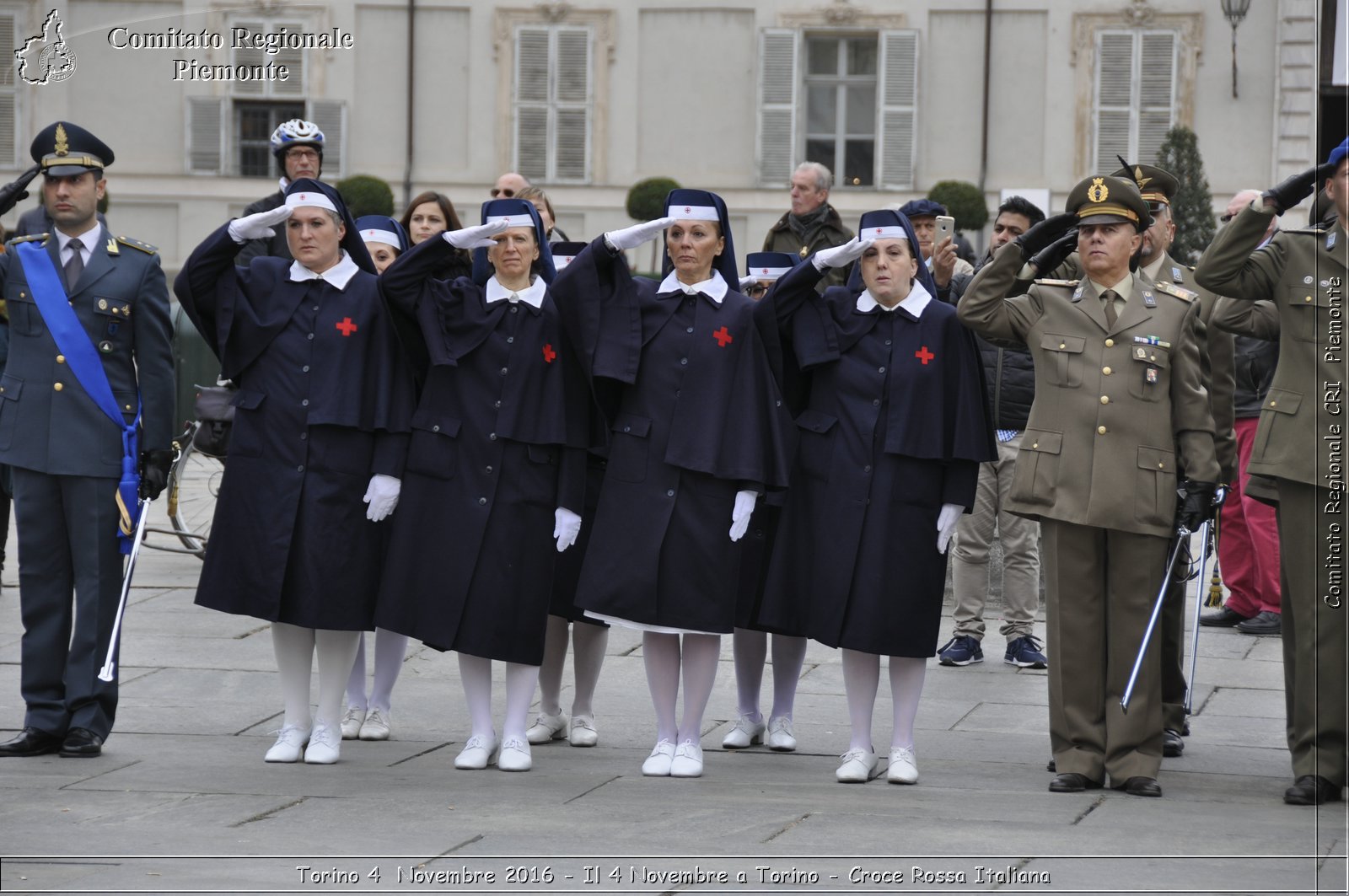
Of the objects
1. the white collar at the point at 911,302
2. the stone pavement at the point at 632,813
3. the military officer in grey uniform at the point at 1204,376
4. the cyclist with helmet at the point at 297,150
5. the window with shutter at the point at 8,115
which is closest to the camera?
the stone pavement at the point at 632,813

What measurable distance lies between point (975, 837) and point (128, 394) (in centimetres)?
328

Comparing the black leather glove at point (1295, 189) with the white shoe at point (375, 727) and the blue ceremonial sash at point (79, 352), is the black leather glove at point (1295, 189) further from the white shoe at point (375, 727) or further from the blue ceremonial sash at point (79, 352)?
the blue ceremonial sash at point (79, 352)

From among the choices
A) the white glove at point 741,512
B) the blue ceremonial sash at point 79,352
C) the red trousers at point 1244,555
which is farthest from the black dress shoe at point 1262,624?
the blue ceremonial sash at point 79,352

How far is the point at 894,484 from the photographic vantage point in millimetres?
6285

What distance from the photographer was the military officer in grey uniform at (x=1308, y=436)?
595 centimetres

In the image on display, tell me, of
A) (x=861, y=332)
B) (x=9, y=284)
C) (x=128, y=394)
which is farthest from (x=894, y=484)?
(x=9, y=284)

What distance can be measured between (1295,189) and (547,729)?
319 cm

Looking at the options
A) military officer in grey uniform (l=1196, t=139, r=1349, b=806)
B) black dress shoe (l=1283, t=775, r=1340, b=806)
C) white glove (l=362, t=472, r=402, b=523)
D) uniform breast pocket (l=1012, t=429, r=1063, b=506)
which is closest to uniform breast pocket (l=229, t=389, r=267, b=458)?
white glove (l=362, t=472, r=402, b=523)

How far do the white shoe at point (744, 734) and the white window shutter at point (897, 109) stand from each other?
15.6m

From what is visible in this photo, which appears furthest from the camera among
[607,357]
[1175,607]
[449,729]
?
[449,729]

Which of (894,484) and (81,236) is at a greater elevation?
(81,236)

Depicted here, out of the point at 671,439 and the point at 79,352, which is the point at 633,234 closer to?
the point at 671,439

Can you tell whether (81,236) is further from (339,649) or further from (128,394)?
(339,649)

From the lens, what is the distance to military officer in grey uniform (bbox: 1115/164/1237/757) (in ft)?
21.7
